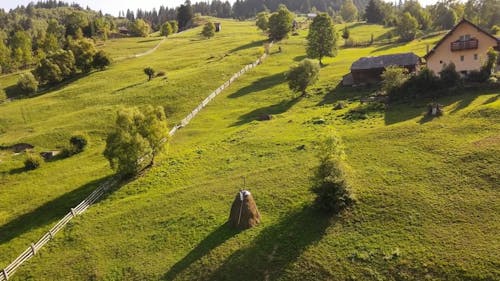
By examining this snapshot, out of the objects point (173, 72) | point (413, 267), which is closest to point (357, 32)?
point (173, 72)

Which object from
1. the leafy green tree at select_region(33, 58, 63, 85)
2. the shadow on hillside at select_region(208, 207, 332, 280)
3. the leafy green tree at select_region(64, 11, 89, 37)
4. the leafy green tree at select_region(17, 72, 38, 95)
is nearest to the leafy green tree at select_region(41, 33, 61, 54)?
the leafy green tree at select_region(64, 11, 89, 37)

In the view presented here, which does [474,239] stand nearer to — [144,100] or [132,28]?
[144,100]

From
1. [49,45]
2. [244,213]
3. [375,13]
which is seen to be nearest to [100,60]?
[49,45]

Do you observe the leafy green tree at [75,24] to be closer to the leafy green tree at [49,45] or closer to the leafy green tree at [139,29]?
the leafy green tree at [49,45]

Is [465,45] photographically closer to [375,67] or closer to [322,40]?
[375,67]

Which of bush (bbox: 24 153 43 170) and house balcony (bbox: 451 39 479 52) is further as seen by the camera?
house balcony (bbox: 451 39 479 52)

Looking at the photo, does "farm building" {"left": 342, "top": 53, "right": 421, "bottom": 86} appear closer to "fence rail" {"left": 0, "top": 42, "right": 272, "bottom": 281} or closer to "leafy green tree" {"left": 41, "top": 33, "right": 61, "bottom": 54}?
"fence rail" {"left": 0, "top": 42, "right": 272, "bottom": 281}

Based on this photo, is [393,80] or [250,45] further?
[250,45]
